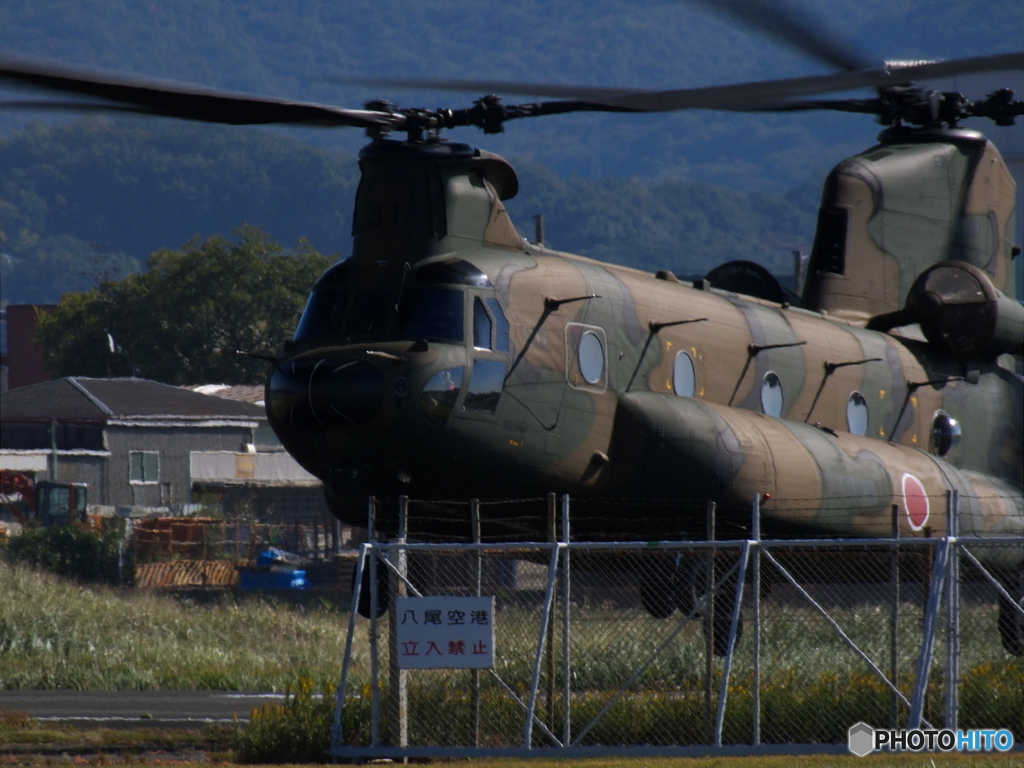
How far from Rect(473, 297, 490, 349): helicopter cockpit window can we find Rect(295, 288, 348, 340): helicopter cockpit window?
4.58 ft

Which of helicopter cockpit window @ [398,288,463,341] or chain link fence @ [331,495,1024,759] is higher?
helicopter cockpit window @ [398,288,463,341]

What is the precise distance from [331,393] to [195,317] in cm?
7003

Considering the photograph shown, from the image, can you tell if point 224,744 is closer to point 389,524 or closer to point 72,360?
point 389,524

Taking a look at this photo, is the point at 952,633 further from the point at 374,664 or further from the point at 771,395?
the point at 771,395

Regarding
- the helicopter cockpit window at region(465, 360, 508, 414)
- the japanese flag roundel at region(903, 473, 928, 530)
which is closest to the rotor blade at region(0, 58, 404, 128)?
the helicopter cockpit window at region(465, 360, 508, 414)

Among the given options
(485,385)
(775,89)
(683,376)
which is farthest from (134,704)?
(775,89)

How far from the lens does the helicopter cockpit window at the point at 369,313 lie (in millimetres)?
14812

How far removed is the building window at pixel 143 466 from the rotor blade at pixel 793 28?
47.6m

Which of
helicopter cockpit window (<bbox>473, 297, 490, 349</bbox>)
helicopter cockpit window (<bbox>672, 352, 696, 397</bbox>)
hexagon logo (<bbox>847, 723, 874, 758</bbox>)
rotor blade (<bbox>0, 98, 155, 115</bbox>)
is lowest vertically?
hexagon logo (<bbox>847, 723, 874, 758</bbox>)

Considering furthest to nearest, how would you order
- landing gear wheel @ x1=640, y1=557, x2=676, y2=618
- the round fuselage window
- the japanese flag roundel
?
the japanese flag roundel < landing gear wheel @ x1=640, y1=557, x2=676, y2=618 < the round fuselage window

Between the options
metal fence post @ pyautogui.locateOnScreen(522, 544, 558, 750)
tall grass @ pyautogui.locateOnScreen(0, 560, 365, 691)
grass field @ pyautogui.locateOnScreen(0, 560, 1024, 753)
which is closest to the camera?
metal fence post @ pyautogui.locateOnScreen(522, 544, 558, 750)

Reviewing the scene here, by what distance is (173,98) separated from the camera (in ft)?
36.8

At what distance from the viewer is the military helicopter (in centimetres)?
1405

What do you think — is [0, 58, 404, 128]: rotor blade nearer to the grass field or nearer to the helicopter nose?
the helicopter nose
